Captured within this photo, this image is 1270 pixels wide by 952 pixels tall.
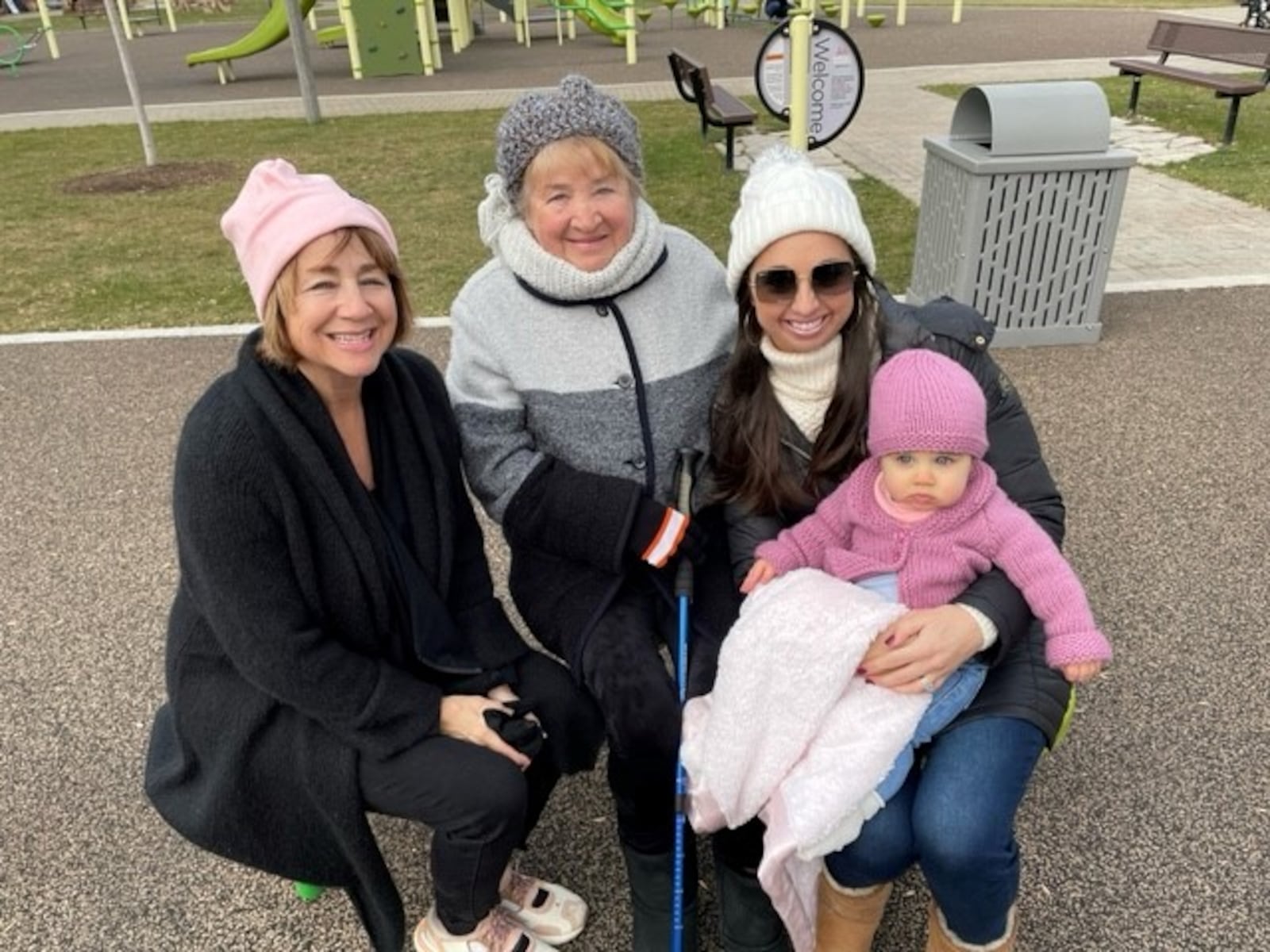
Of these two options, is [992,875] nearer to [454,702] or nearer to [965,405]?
[965,405]

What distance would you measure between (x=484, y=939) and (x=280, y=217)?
1531 mm

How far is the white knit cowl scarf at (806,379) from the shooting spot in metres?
2.29

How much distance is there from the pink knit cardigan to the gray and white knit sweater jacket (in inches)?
17.1

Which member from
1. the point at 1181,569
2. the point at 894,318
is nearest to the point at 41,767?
the point at 894,318

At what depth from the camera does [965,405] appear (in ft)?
6.66

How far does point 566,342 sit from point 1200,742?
1944 mm

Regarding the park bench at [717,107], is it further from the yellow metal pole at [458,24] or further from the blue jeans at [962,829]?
the yellow metal pole at [458,24]

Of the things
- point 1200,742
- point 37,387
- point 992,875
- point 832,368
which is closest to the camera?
point 992,875

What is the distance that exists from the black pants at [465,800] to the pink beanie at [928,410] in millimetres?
913

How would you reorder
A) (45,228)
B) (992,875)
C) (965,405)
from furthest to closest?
(45,228) < (965,405) < (992,875)

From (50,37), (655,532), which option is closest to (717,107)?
(655,532)

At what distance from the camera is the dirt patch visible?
31.6 ft

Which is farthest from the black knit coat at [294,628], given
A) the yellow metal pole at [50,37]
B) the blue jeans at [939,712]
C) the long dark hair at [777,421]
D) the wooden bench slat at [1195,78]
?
the yellow metal pole at [50,37]

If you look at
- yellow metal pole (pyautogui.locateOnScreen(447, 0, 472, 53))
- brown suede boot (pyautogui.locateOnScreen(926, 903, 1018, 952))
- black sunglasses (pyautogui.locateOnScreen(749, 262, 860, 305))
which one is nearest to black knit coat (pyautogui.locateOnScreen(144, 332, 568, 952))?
black sunglasses (pyautogui.locateOnScreen(749, 262, 860, 305))
